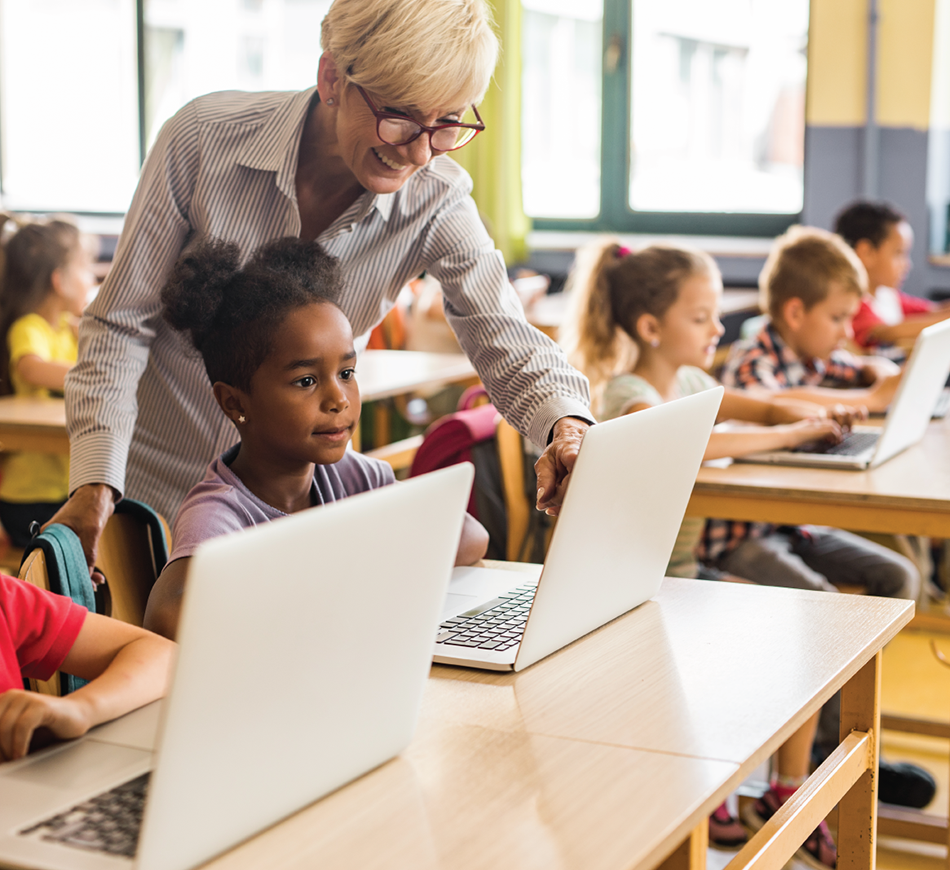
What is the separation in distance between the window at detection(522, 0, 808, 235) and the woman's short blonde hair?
410 centimetres

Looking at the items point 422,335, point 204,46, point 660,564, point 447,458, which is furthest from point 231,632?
point 204,46

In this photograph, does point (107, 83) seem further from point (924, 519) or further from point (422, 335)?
point (924, 519)

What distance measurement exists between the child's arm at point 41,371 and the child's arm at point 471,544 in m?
1.57

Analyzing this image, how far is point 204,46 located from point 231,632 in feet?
19.9

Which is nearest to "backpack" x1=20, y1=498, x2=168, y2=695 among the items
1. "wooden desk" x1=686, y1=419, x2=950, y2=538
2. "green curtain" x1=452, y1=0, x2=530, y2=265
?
"wooden desk" x1=686, y1=419, x2=950, y2=538

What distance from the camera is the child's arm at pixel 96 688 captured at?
852mm

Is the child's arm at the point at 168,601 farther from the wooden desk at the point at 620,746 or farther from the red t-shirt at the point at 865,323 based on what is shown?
the red t-shirt at the point at 865,323

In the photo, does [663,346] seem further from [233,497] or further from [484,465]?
[233,497]

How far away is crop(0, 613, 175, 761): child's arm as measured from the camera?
0.85 m

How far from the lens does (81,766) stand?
0.86 meters

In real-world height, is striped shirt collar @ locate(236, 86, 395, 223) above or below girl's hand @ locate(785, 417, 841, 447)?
above

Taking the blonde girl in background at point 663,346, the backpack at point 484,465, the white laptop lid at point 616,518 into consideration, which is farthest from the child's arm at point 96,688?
the blonde girl in background at point 663,346

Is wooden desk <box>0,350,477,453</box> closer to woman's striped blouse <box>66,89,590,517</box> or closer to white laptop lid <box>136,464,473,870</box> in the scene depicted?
woman's striped blouse <box>66,89,590,517</box>

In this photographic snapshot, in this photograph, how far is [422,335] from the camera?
4121 millimetres
